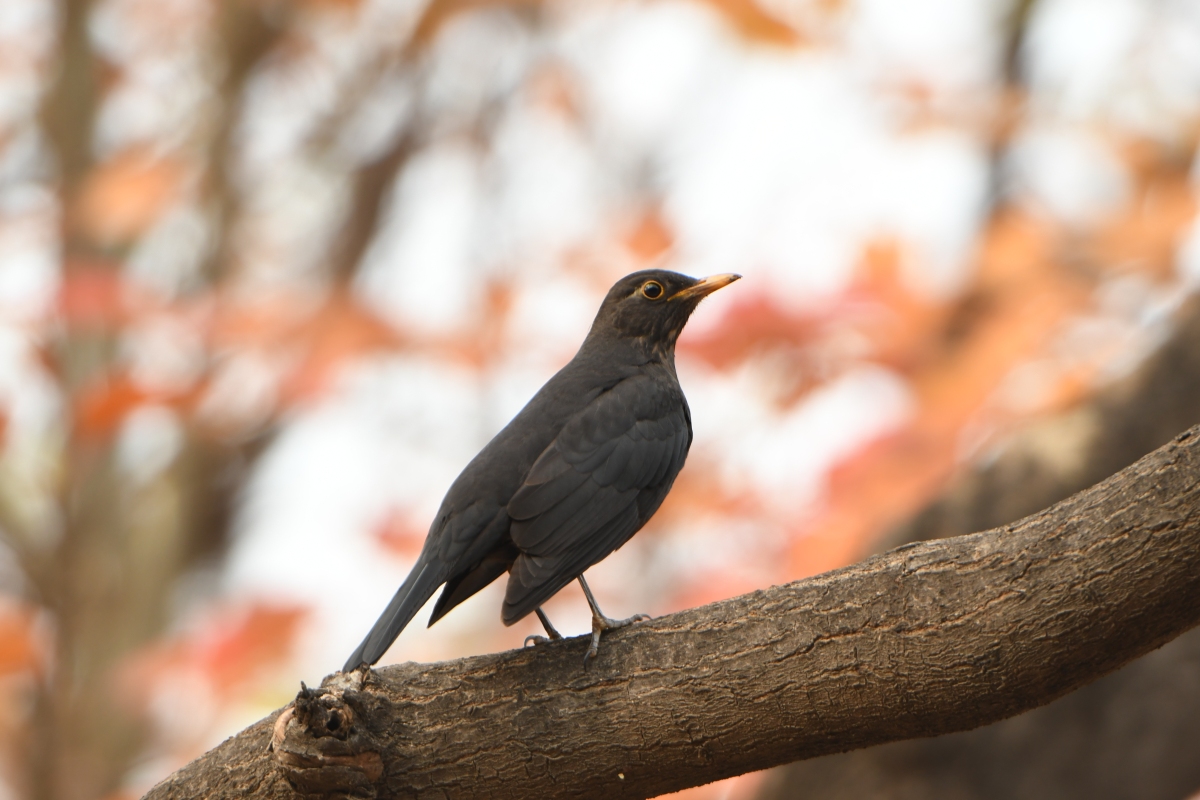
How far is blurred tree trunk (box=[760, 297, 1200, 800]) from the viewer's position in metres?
5.29

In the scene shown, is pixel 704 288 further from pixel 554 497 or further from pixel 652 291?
pixel 554 497

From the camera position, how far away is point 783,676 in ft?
9.05

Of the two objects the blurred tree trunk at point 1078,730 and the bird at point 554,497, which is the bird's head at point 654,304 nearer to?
the bird at point 554,497

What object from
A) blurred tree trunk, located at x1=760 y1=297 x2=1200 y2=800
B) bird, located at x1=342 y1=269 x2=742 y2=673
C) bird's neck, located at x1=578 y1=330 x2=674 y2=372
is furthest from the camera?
blurred tree trunk, located at x1=760 y1=297 x2=1200 y2=800

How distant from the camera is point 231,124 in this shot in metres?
6.94

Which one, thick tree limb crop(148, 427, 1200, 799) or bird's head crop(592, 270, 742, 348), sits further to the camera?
bird's head crop(592, 270, 742, 348)

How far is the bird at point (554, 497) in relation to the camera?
3184mm

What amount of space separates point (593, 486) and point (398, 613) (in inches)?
29.4

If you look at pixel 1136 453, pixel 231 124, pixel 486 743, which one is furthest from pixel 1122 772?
pixel 231 124

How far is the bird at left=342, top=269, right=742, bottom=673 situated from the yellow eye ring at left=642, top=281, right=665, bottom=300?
41 cm

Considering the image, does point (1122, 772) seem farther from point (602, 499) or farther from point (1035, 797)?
point (602, 499)

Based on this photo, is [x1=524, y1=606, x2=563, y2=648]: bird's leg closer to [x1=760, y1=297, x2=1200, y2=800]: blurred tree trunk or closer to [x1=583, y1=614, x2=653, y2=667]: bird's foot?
[x1=583, y1=614, x2=653, y2=667]: bird's foot

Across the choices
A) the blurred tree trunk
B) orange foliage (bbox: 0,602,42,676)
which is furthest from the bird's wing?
orange foliage (bbox: 0,602,42,676)

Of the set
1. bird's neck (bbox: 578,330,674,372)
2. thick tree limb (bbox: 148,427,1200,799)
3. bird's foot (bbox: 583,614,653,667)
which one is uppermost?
bird's neck (bbox: 578,330,674,372)
